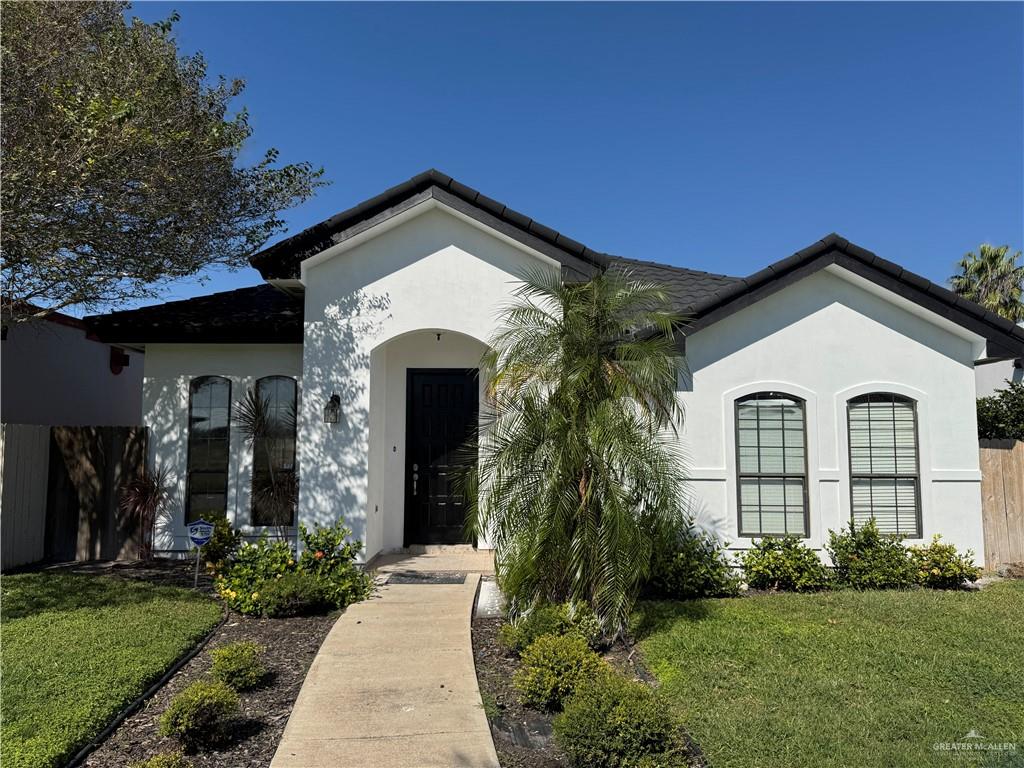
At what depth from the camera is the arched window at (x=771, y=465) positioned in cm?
Answer: 907

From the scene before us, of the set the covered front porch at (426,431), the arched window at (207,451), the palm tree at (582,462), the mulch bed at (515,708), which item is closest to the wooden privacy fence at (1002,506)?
the palm tree at (582,462)

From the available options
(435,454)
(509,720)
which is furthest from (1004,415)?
(509,720)

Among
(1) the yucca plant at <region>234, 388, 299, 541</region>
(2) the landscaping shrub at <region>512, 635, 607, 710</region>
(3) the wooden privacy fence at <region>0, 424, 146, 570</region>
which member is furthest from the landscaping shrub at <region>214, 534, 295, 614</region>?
(2) the landscaping shrub at <region>512, 635, 607, 710</region>

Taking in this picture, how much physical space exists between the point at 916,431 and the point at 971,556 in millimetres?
1810

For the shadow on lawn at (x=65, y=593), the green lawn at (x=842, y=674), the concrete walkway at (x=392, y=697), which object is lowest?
the concrete walkway at (x=392, y=697)

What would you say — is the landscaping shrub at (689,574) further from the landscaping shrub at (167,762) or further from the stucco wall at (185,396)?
the stucco wall at (185,396)

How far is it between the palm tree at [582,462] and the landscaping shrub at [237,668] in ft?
7.74

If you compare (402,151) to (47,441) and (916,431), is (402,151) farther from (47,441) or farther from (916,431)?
(916,431)

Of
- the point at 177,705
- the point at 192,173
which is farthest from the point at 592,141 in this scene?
the point at 177,705

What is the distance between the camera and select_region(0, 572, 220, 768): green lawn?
4379 mm

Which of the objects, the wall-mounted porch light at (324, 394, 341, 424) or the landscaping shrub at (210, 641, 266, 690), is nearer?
the landscaping shrub at (210, 641, 266, 690)

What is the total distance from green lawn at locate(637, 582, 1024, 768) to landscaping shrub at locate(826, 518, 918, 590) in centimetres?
39

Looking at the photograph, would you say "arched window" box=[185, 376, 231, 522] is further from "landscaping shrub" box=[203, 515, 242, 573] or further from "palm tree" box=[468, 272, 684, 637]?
"palm tree" box=[468, 272, 684, 637]

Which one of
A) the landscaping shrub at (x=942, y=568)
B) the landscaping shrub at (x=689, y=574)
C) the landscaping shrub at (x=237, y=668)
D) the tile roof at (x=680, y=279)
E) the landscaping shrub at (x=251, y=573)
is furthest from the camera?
the tile roof at (x=680, y=279)
